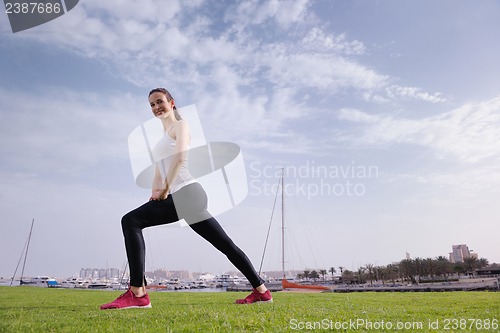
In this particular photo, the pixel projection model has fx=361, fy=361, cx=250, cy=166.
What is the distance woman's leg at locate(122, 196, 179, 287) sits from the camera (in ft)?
16.5

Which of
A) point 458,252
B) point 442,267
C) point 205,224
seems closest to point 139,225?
point 205,224

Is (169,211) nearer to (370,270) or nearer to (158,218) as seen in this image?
(158,218)

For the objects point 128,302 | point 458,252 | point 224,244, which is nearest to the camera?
point 128,302

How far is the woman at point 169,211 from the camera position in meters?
5.02

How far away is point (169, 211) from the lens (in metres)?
5.09

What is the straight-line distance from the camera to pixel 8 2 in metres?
5.89

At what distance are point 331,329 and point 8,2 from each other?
6.81 meters

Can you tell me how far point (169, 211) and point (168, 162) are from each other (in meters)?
0.70

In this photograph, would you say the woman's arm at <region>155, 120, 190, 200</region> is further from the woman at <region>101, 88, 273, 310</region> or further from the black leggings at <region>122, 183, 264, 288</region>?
the black leggings at <region>122, 183, 264, 288</region>

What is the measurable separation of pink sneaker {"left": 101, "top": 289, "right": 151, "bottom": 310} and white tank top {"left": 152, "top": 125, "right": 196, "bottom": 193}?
158 centimetres

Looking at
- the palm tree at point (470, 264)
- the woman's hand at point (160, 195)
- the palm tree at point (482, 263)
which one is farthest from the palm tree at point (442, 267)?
the woman's hand at point (160, 195)

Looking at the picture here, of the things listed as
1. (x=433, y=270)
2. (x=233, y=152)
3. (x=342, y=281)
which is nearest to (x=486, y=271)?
(x=433, y=270)

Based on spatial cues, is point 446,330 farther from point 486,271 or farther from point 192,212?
point 486,271

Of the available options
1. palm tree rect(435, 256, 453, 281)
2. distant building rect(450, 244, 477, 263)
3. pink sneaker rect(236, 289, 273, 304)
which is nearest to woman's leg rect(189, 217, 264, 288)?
pink sneaker rect(236, 289, 273, 304)
